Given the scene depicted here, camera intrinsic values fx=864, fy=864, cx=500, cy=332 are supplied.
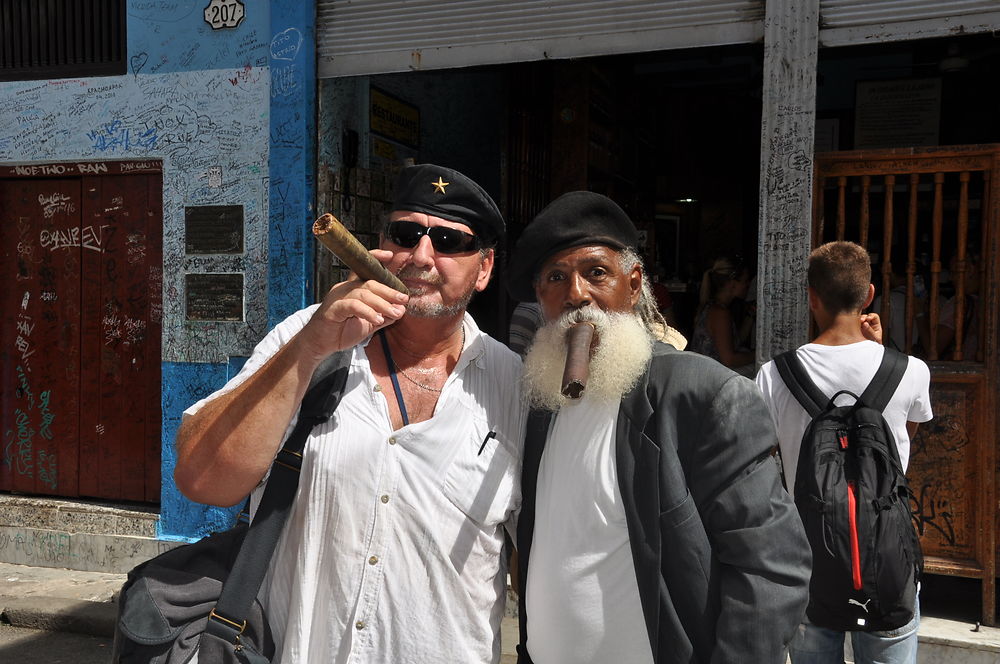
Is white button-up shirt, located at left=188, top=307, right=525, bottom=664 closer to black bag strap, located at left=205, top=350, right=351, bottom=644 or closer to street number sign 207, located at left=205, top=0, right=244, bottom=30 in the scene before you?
black bag strap, located at left=205, top=350, right=351, bottom=644

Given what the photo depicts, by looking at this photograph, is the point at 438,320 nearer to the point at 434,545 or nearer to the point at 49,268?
the point at 434,545

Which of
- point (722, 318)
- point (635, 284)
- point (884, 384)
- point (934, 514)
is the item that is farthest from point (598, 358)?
point (722, 318)

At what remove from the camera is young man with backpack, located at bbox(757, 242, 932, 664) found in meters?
2.82

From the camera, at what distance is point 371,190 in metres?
6.01

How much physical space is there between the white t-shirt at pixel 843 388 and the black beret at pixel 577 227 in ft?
4.62

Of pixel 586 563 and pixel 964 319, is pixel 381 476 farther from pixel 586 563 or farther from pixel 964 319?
pixel 964 319

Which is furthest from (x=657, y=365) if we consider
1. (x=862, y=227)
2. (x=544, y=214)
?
(x=862, y=227)

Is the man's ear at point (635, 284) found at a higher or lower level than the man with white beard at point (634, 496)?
higher

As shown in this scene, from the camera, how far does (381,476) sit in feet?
6.59

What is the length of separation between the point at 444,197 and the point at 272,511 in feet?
2.89

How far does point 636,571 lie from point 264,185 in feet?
14.6

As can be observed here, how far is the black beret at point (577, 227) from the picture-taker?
2.10 meters

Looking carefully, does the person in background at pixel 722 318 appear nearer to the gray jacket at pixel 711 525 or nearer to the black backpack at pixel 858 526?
the black backpack at pixel 858 526

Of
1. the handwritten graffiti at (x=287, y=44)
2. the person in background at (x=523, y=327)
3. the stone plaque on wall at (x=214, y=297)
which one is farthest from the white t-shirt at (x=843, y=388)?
the handwritten graffiti at (x=287, y=44)
